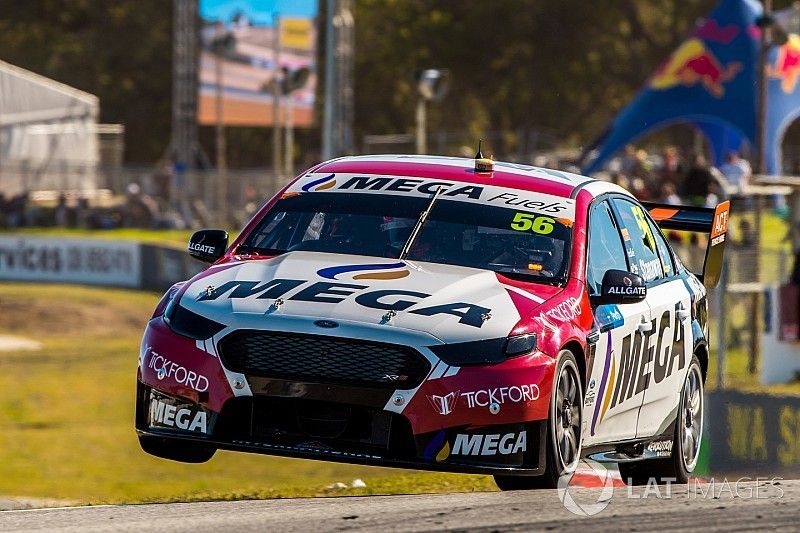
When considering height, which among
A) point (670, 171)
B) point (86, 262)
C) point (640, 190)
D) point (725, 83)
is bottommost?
point (86, 262)

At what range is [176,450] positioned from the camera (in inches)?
284

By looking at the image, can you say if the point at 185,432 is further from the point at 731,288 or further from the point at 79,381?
the point at 79,381

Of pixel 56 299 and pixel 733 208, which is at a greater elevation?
pixel 733 208

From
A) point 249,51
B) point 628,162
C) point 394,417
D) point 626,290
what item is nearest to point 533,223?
point 626,290

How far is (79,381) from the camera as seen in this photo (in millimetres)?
25469

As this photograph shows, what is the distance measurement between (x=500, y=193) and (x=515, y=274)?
600 mm

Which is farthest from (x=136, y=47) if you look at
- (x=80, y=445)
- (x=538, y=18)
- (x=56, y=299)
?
(x=80, y=445)

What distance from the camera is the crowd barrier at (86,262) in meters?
35.3

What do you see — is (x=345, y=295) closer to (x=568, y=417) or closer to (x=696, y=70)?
(x=568, y=417)

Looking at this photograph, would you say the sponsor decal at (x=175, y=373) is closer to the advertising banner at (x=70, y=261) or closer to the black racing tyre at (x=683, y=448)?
the black racing tyre at (x=683, y=448)

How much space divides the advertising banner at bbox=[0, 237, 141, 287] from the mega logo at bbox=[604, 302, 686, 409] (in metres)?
27.9

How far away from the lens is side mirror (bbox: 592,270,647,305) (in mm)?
7488

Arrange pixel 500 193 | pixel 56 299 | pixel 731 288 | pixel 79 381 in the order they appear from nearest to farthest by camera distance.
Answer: pixel 500 193 → pixel 731 288 → pixel 79 381 → pixel 56 299

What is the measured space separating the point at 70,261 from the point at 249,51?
7801 mm
